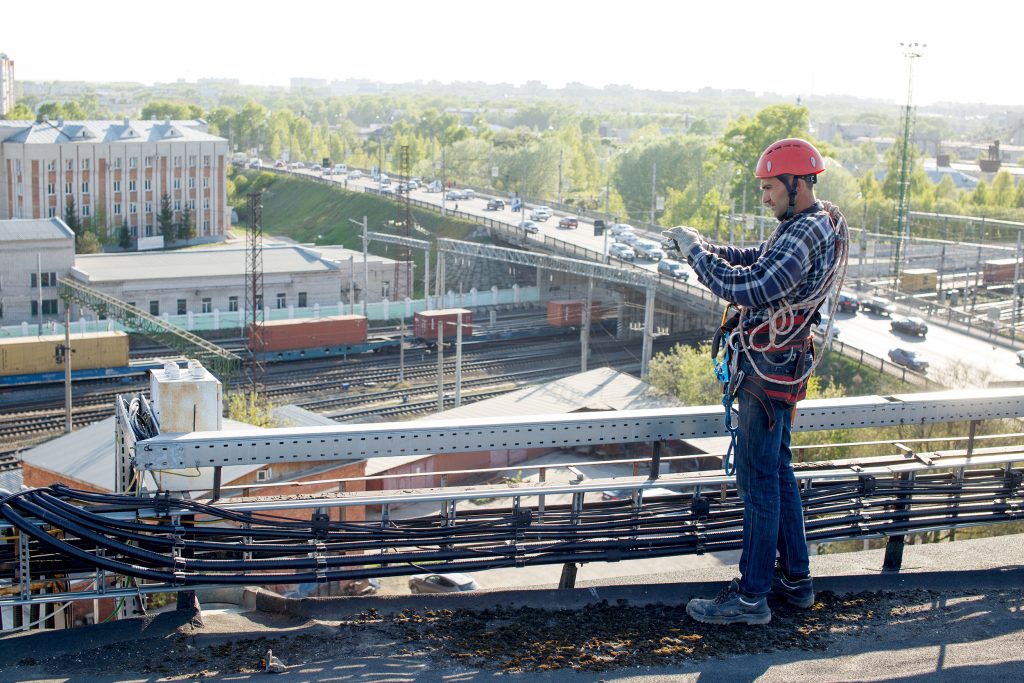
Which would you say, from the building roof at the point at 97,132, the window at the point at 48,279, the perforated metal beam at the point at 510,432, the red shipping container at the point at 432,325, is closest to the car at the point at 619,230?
the red shipping container at the point at 432,325

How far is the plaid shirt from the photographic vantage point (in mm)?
3631

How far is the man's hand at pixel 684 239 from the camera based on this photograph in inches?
148

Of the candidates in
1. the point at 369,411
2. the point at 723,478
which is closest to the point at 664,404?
the point at 369,411

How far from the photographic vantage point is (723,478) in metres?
4.30

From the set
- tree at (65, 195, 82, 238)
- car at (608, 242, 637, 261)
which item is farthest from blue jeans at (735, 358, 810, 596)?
tree at (65, 195, 82, 238)

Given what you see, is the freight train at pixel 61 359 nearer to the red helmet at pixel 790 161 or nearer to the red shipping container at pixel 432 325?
the red shipping container at pixel 432 325

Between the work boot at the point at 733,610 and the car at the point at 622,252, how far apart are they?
32.1 m

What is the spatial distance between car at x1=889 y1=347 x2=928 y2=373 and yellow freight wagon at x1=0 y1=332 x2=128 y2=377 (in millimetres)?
17309

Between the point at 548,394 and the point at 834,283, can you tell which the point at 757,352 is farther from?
the point at 548,394

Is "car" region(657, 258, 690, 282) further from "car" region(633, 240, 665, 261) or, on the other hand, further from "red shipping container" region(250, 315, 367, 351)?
"red shipping container" region(250, 315, 367, 351)

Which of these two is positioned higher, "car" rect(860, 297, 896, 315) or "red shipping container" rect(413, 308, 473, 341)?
"car" rect(860, 297, 896, 315)

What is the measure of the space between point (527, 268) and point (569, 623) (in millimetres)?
39452

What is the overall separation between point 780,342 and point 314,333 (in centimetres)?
2695

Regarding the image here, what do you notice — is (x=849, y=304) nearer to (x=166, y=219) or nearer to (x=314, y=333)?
(x=314, y=333)
